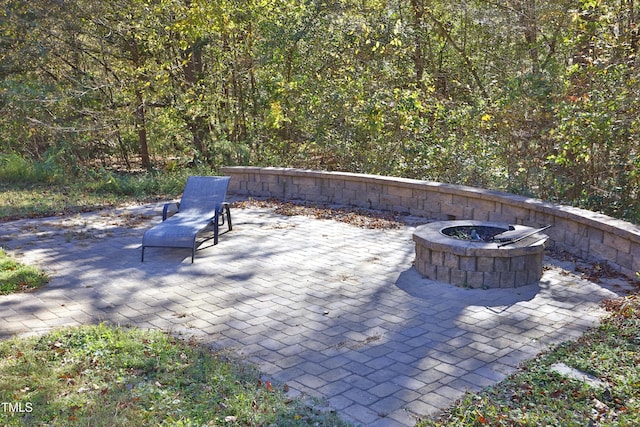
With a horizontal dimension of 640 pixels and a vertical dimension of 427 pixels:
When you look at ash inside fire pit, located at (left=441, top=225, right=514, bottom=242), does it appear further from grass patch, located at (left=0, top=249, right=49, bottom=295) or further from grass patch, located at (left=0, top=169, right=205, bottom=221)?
grass patch, located at (left=0, top=169, right=205, bottom=221)

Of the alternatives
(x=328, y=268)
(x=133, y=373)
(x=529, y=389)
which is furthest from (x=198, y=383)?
(x=328, y=268)

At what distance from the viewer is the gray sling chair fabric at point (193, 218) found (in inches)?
279

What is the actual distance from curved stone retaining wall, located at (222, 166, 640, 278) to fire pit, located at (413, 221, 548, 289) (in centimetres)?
80

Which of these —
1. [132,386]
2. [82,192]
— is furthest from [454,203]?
[82,192]

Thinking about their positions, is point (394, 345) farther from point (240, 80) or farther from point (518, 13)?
point (240, 80)

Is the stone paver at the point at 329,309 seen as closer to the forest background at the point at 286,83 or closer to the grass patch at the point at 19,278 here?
the grass patch at the point at 19,278

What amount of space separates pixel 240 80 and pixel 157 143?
297 cm

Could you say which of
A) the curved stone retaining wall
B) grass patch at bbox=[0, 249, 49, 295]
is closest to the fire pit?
the curved stone retaining wall

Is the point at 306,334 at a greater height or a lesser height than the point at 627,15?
lesser

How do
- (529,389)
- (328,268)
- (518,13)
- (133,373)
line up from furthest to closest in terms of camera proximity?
(518,13), (328,268), (133,373), (529,389)

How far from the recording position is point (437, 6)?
1391cm

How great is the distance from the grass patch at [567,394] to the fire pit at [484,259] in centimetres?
144

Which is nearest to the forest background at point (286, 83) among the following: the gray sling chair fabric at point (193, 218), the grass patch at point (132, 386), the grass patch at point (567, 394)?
the gray sling chair fabric at point (193, 218)

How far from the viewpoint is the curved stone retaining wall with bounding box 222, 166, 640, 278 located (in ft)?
21.5
